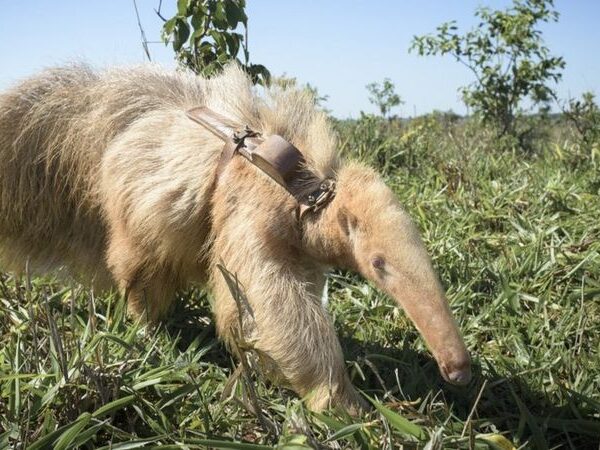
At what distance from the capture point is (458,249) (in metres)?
4.88

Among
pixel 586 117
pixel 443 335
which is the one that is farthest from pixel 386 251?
pixel 586 117

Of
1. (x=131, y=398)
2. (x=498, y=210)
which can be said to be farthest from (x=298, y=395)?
(x=498, y=210)

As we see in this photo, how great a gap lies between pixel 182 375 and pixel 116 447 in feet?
1.81

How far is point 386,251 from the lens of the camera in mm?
2904

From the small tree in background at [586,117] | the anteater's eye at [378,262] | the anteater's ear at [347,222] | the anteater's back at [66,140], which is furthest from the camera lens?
the small tree in background at [586,117]

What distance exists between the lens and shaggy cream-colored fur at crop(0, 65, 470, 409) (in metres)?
2.96

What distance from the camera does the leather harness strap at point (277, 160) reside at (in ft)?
10.1

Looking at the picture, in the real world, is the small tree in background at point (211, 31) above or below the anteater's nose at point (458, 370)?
above

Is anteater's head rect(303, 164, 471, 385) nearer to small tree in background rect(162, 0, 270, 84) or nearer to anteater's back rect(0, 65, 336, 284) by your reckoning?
anteater's back rect(0, 65, 336, 284)

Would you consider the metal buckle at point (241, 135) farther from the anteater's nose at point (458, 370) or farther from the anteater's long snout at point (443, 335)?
the anteater's nose at point (458, 370)

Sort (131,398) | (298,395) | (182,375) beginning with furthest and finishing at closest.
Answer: (298,395), (182,375), (131,398)

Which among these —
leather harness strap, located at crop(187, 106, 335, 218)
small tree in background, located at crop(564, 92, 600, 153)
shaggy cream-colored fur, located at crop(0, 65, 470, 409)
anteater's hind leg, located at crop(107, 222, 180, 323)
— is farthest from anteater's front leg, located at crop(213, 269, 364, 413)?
small tree in background, located at crop(564, 92, 600, 153)

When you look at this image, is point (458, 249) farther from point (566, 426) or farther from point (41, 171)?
point (41, 171)

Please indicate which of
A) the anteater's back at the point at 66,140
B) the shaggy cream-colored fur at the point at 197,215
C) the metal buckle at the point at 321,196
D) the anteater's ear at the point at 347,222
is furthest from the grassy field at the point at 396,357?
the metal buckle at the point at 321,196
